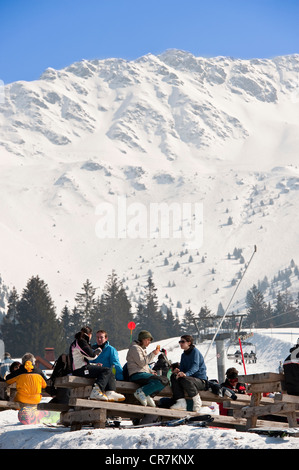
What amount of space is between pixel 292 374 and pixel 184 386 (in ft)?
6.33

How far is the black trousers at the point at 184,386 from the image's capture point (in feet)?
41.2

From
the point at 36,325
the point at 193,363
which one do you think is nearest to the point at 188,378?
the point at 193,363

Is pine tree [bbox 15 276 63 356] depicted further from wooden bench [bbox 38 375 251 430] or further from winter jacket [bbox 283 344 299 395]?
winter jacket [bbox 283 344 299 395]

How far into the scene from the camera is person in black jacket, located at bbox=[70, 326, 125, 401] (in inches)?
464

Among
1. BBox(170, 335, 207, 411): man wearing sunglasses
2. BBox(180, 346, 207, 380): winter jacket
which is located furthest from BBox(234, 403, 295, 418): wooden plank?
BBox(180, 346, 207, 380): winter jacket

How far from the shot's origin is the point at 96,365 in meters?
12.1

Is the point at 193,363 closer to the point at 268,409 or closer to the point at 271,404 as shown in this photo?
the point at 271,404

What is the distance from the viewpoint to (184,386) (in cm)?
1259

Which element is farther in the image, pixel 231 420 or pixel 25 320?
pixel 25 320
